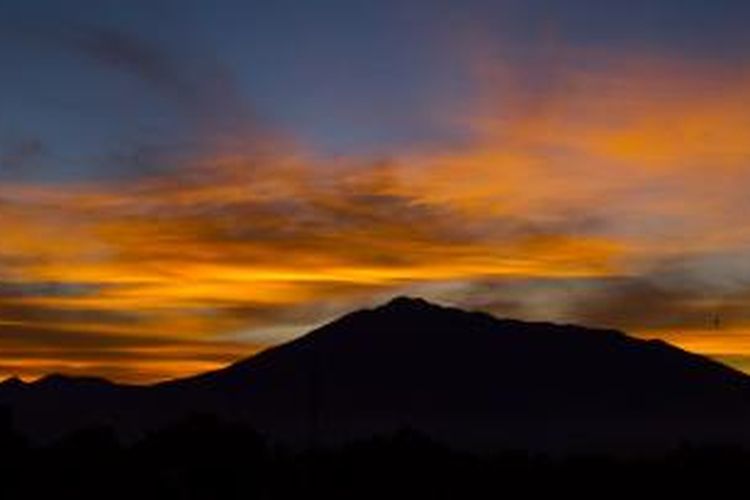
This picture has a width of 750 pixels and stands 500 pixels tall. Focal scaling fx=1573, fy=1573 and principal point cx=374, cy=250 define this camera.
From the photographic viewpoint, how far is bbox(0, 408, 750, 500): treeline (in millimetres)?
62406

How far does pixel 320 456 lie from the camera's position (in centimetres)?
7562

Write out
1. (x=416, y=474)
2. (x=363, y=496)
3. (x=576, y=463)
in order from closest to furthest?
(x=363, y=496)
(x=416, y=474)
(x=576, y=463)

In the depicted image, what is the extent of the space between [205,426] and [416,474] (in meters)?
10.1

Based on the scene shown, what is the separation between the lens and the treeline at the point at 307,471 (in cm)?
6241

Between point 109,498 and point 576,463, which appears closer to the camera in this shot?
point 109,498

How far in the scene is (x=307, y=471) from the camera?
68438 millimetres

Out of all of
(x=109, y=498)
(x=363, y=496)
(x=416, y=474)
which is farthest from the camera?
(x=416, y=474)

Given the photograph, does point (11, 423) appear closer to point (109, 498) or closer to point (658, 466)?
point (109, 498)

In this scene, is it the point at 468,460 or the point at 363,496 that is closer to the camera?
the point at 363,496

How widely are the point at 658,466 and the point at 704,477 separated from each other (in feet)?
18.0

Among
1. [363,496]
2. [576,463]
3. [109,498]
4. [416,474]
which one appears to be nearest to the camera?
[109,498]

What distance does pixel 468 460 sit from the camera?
247 ft

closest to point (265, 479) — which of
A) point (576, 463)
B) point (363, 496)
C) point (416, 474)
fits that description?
point (363, 496)

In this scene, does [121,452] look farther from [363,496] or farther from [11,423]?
[363,496]
